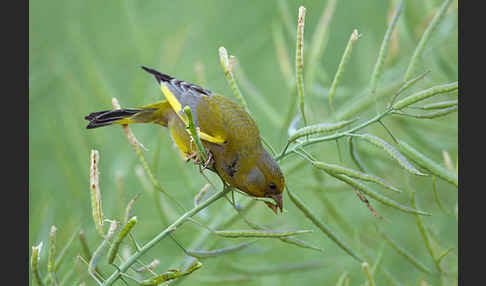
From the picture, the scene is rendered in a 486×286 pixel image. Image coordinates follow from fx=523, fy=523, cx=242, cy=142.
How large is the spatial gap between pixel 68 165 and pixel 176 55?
1.83 ft

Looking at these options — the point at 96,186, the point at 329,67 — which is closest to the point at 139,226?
the point at 96,186

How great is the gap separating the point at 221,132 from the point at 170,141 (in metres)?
0.50

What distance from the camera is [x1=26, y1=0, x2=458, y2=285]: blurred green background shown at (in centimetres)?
154

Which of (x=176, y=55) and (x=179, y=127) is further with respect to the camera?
(x=176, y=55)

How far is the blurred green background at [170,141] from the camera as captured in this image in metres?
1.54

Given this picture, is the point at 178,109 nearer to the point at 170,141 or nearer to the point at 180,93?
the point at 180,93

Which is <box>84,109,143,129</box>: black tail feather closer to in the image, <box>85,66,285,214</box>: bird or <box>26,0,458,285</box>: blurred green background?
A: <box>85,66,285,214</box>: bird

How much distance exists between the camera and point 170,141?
63.6 inches

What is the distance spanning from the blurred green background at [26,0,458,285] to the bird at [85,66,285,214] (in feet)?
0.43

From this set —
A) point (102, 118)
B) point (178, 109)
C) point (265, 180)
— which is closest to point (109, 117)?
point (102, 118)

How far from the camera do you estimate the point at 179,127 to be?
4.07 feet

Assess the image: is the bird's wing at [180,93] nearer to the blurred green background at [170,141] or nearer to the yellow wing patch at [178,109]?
the yellow wing patch at [178,109]

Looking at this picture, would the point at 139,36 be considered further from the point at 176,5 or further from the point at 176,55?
the point at 176,5

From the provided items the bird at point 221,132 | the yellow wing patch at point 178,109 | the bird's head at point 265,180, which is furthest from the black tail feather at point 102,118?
the bird's head at point 265,180
